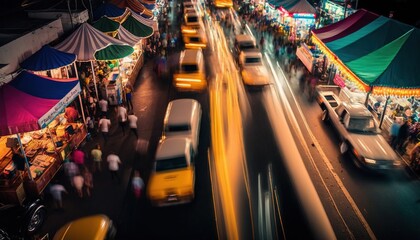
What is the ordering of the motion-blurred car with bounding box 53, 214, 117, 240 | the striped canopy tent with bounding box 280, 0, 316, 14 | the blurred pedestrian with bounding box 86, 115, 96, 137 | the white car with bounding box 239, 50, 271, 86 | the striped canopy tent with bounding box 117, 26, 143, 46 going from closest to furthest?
the motion-blurred car with bounding box 53, 214, 117, 240 → the blurred pedestrian with bounding box 86, 115, 96, 137 → the striped canopy tent with bounding box 117, 26, 143, 46 → the white car with bounding box 239, 50, 271, 86 → the striped canopy tent with bounding box 280, 0, 316, 14

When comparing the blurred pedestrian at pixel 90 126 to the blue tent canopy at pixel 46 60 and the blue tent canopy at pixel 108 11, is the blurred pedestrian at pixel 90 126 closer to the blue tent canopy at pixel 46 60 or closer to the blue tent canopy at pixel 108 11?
the blue tent canopy at pixel 46 60

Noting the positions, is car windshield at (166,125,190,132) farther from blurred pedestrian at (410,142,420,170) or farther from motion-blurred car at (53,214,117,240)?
blurred pedestrian at (410,142,420,170)

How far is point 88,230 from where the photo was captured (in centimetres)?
775

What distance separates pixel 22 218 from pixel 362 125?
1287cm

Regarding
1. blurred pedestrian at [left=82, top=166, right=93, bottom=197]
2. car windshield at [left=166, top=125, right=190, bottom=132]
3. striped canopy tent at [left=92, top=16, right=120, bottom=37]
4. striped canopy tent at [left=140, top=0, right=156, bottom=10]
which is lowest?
blurred pedestrian at [left=82, top=166, right=93, bottom=197]

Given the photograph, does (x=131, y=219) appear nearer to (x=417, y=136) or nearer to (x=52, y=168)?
(x=52, y=168)

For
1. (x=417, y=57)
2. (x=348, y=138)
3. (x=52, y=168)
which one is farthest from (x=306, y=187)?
(x=52, y=168)

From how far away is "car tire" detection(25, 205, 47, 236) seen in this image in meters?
8.86

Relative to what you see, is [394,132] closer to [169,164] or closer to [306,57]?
[169,164]

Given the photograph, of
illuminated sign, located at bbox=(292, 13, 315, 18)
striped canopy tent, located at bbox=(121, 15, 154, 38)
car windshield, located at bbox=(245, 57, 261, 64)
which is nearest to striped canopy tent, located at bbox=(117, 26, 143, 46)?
striped canopy tent, located at bbox=(121, 15, 154, 38)

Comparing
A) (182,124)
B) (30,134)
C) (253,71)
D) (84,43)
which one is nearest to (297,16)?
(253,71)

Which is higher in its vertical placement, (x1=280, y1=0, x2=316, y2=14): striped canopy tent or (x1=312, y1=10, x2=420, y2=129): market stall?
(x1=280, y1=0, x2=316, y2=14): striped canopy tent

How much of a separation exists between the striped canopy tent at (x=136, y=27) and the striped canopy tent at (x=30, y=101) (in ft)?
31.4

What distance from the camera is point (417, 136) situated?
43.9 feet
